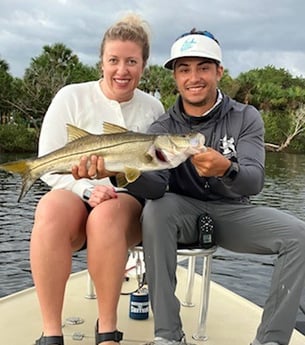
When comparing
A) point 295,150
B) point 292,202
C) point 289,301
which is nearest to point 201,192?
point 289,301

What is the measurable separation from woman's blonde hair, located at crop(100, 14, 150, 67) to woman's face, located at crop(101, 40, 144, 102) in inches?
1.2

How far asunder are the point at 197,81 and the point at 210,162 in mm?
781

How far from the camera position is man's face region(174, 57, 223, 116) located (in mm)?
3461

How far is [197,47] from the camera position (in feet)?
11.2

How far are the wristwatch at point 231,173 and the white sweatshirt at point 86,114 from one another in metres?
0.85

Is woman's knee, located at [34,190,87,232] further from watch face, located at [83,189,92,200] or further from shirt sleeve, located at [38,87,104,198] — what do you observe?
shirt sleeve, located at [38,87,104,198]

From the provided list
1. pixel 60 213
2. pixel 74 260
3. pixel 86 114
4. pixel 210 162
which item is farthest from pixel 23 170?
pixel 74 260

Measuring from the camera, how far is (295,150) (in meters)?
58.4

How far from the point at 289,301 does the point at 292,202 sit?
1929 cm

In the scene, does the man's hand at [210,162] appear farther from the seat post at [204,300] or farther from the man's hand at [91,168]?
the seat post at [204,300]

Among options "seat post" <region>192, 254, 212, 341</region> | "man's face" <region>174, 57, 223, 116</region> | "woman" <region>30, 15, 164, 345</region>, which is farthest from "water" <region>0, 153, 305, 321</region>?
"woman" <region>30, 15, 164, 345</region>

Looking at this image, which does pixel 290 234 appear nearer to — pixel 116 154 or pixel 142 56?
pixel 116 154

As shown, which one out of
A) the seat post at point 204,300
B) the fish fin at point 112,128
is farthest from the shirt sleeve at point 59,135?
the seat post at point 204,300

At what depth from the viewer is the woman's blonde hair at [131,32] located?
11.6 feet
